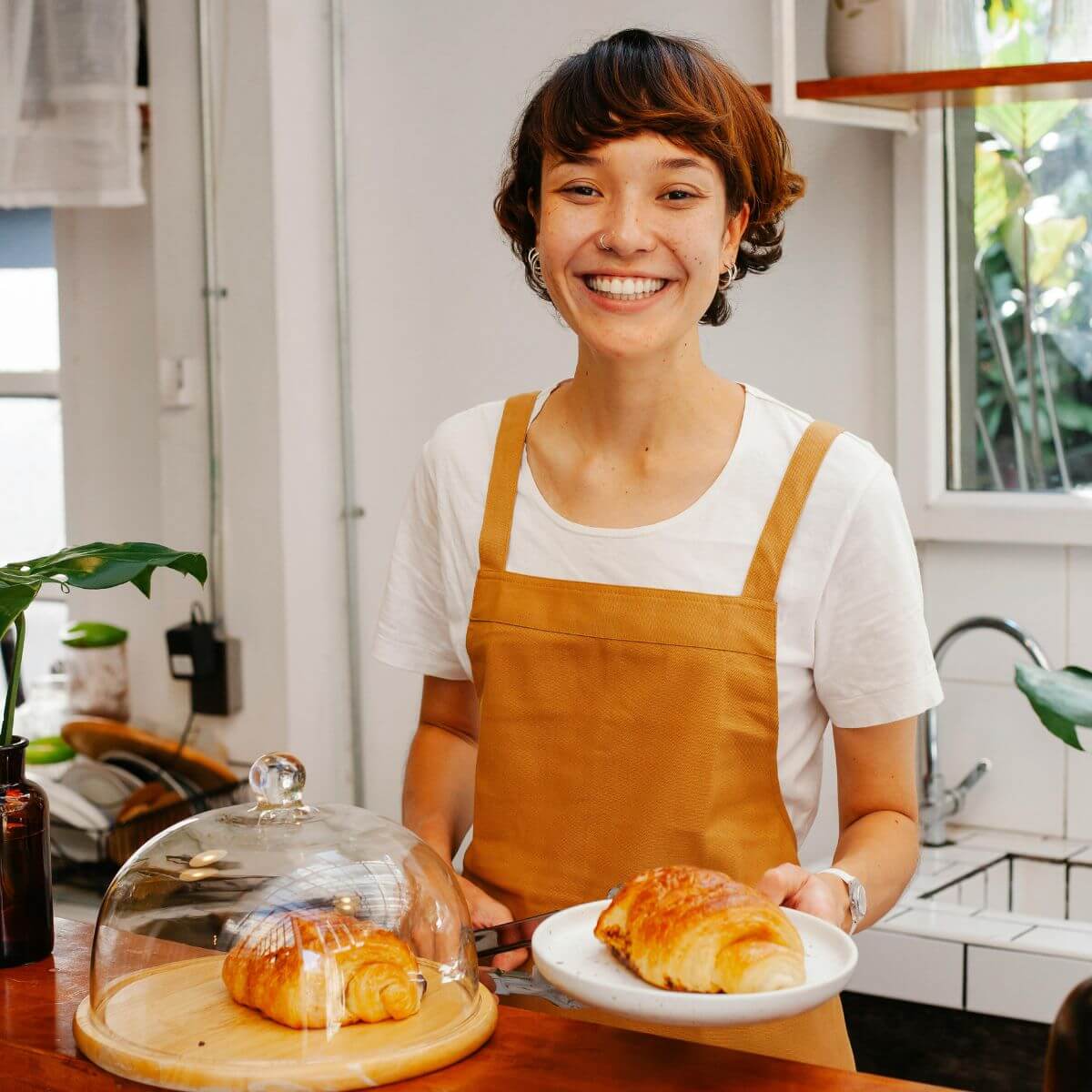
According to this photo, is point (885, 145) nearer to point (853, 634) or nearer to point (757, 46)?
point (757, 46)

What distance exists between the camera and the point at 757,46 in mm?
2367

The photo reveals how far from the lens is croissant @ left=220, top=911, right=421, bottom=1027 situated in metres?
0.85

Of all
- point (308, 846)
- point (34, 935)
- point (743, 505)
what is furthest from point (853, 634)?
point (34, 935)

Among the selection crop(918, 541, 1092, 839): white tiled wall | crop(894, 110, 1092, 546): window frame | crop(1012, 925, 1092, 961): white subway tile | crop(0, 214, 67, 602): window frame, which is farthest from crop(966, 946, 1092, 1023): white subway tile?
crop(0, 214, 67, 602): window frame

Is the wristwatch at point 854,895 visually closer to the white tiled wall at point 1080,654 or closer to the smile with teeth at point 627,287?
the smile with teeth at point 627,287

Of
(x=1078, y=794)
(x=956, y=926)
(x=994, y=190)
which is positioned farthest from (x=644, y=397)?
(x=1078, y=794)

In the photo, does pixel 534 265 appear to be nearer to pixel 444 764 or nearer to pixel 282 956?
pixel 444 764

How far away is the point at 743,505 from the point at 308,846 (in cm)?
49

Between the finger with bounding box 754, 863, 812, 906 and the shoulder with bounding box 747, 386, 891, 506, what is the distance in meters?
0.36

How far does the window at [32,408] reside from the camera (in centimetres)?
316

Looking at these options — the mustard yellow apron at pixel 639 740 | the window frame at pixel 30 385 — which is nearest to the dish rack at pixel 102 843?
the window frame at pixel 30 385

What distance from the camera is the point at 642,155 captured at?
3.99 ft

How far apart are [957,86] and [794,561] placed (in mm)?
1062

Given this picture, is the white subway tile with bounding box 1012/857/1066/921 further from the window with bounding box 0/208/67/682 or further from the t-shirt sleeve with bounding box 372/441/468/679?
the window with bounding box 0/208/67/682
